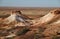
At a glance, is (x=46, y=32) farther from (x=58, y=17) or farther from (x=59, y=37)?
(x=58, y=17)

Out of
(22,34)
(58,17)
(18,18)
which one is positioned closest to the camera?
(22,34)

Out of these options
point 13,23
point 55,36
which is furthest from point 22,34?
point 13,23

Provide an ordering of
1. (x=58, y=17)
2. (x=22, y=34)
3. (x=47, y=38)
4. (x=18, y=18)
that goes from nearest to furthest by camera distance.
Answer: (x=47, y=38)
(x=22, y=34)
(x=58, y=17)
(x=18, y=18)

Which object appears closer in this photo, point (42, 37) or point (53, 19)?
point (42, 37)

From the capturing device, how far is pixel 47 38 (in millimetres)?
23219

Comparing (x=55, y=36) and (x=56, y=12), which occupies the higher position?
(x=56, y=12)

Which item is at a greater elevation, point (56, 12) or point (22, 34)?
point (56, 12)

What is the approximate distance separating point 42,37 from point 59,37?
1524 mm

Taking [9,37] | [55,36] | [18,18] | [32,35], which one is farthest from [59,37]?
[18,18]

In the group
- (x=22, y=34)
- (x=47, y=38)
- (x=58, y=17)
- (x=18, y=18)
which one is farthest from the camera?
(x=18, y=18)

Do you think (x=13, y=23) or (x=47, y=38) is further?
(x=13, y=23)

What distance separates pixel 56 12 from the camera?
112 ft

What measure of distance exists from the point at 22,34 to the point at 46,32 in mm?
2682

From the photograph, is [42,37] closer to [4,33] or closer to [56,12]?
[4,33]
